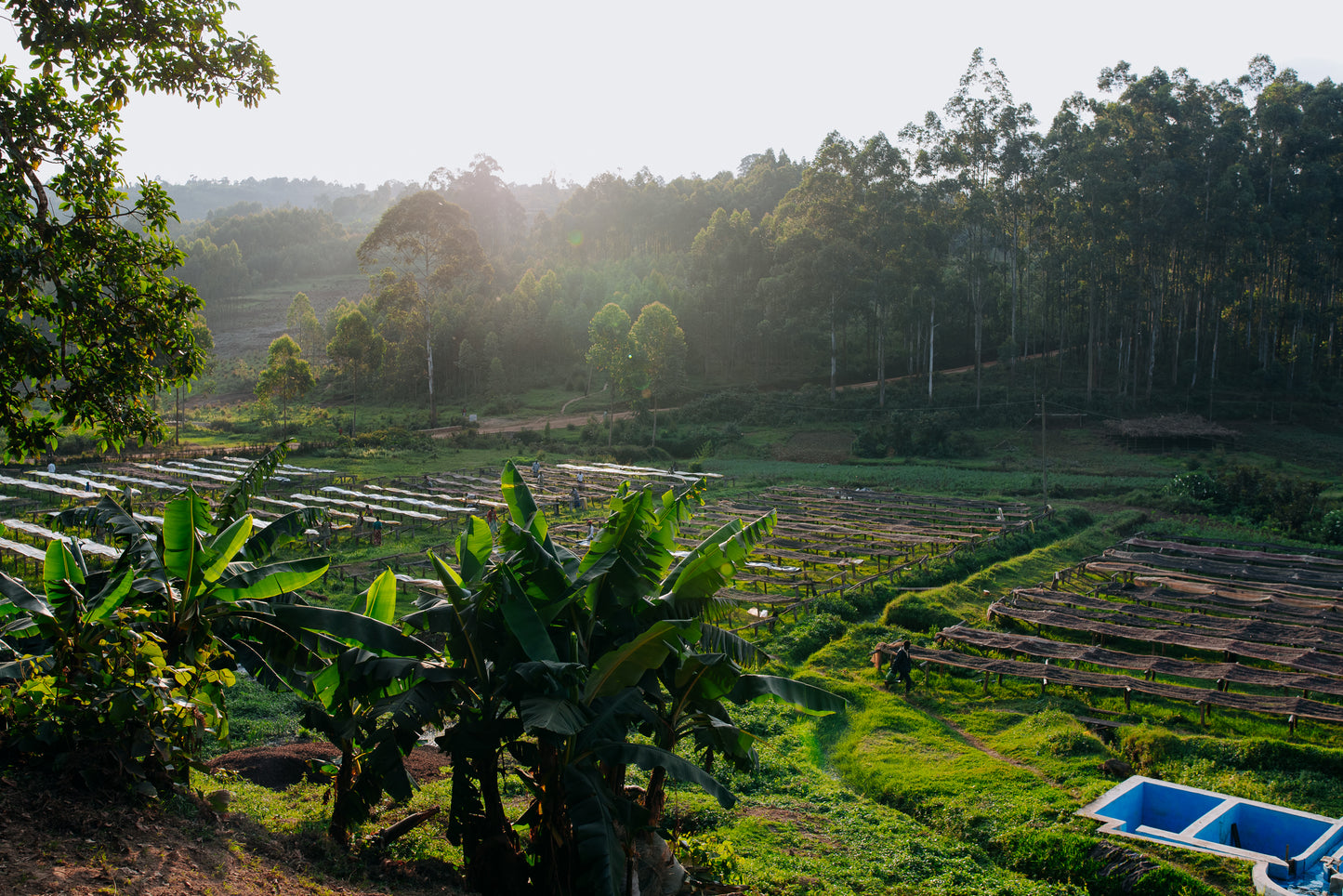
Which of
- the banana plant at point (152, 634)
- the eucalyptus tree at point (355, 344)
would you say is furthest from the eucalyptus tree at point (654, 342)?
the banana plant at point (152, 634)

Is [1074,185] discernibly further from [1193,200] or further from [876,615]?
[876,615]

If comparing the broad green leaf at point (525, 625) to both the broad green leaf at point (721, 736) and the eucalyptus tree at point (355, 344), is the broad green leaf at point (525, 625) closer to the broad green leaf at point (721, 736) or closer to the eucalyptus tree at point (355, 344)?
the broad green leaf at point (721, 736)

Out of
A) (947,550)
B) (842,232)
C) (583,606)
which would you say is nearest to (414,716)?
(583,606)

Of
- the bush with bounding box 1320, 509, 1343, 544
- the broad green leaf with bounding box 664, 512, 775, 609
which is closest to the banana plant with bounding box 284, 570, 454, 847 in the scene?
the broad green leaf with bounding box 664, 512, 775, 609

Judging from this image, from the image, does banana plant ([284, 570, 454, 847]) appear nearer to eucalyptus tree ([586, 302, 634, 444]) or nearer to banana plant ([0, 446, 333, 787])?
banana plant ([0, 446, 333, 787])

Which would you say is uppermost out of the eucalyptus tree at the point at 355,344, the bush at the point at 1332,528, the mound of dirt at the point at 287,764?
the eucalyptus tree at the point at 355,344

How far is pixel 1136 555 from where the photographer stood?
2323cm

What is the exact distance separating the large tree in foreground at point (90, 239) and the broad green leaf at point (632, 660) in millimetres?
5194

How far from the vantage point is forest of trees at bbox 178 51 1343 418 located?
45.9 meters

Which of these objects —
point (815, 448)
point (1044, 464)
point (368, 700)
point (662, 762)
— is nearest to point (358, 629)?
point (368, 700)

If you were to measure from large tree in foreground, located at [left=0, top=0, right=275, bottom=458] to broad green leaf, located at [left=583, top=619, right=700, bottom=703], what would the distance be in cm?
519

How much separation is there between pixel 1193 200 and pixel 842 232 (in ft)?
61.5

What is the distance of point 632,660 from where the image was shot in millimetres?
6844

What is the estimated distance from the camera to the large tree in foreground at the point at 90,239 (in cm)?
728
